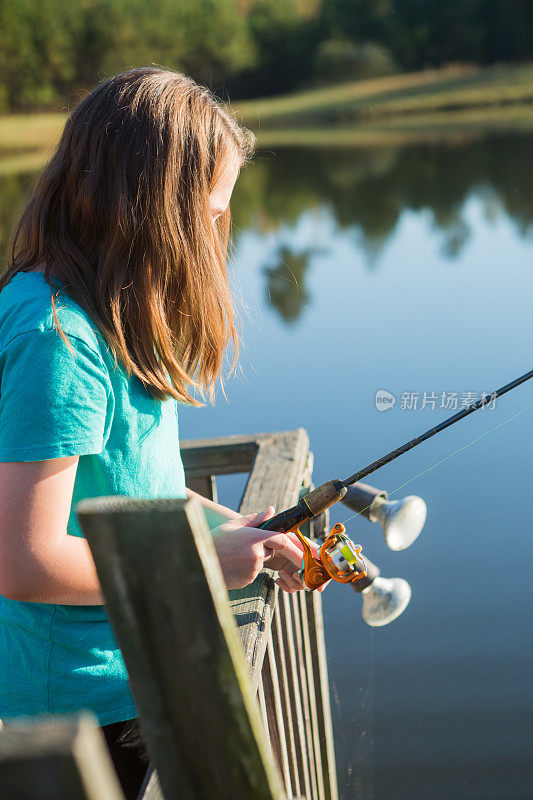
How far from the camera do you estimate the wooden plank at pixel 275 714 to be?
45.0 inches

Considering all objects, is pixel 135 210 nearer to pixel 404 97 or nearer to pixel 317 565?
pixel 317 565

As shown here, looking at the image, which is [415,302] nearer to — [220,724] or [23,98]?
[220,724]

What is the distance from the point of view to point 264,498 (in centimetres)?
130

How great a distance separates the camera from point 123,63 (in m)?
18.4

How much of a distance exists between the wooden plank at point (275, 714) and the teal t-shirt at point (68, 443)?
339 millimetres

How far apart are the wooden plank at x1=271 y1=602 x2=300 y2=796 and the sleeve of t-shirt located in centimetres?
63

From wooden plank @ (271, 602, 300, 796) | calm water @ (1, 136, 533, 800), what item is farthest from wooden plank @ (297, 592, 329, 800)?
calm water @ (1, 136, 533, 800)

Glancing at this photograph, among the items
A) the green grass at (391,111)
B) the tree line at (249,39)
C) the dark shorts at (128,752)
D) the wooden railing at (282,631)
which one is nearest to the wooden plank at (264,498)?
the wooden railing at (282,631)

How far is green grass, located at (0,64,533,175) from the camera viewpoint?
13891mm

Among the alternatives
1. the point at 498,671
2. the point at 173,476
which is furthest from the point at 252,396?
the point at 173,476

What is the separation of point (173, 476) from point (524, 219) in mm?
8969

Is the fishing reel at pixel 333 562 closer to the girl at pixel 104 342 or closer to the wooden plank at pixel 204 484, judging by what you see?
the girl at pixel 104 342

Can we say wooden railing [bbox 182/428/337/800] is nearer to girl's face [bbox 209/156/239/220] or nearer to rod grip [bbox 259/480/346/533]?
rod grip [bbox 259/480/346/533]

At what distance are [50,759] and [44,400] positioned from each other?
0.43 m
